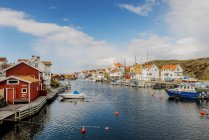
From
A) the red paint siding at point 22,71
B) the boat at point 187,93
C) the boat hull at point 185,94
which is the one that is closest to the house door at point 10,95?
the red paint siding at point 22,71

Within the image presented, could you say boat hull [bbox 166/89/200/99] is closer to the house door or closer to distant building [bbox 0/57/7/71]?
the house door

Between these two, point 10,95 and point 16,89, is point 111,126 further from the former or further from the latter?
point 10,95

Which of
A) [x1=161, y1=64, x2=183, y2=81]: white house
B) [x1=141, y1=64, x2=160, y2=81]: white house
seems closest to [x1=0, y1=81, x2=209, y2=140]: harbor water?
[x1=161, y1=64, x2=183, y2=81]: white house

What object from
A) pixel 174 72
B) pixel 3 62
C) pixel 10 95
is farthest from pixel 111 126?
pixel 174 72

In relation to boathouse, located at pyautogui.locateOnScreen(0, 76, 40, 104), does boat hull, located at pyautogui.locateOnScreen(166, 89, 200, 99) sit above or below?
below

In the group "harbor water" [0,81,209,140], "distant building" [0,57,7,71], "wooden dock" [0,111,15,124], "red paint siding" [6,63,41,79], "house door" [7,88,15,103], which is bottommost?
"harbor water" [0,81,209,140]

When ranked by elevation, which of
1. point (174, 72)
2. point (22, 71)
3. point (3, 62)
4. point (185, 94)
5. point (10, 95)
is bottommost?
point (185, 94)

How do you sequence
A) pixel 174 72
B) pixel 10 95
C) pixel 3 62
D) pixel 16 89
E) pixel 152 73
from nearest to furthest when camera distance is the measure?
pixel 10 95 < pixel 16 89 < pixel 3 62 < pixel 174 72 < pixel 152 73

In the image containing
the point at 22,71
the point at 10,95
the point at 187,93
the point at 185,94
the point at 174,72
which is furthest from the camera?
the point at 174,72

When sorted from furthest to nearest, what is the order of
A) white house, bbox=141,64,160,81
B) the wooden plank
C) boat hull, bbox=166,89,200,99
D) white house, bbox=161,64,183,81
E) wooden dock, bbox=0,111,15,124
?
white house, bbox=141,64,160,81, white house, bbox=161,64,183,81, boat hull, bbox=166,89,200,99, the wooden plank, wooden dock, bbox=0,111,15,124

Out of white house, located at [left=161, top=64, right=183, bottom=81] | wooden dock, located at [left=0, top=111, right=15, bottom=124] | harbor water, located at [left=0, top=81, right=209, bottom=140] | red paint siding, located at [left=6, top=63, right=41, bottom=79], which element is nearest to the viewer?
harbor water, located at [left=0, top=81, right=209, bottom=140]

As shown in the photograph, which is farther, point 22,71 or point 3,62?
point 3,62

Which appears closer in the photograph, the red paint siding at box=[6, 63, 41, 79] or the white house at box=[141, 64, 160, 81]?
the red paint siding at box=[6, 63, 41, 79]

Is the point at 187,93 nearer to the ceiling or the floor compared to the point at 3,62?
nearer to the floor
